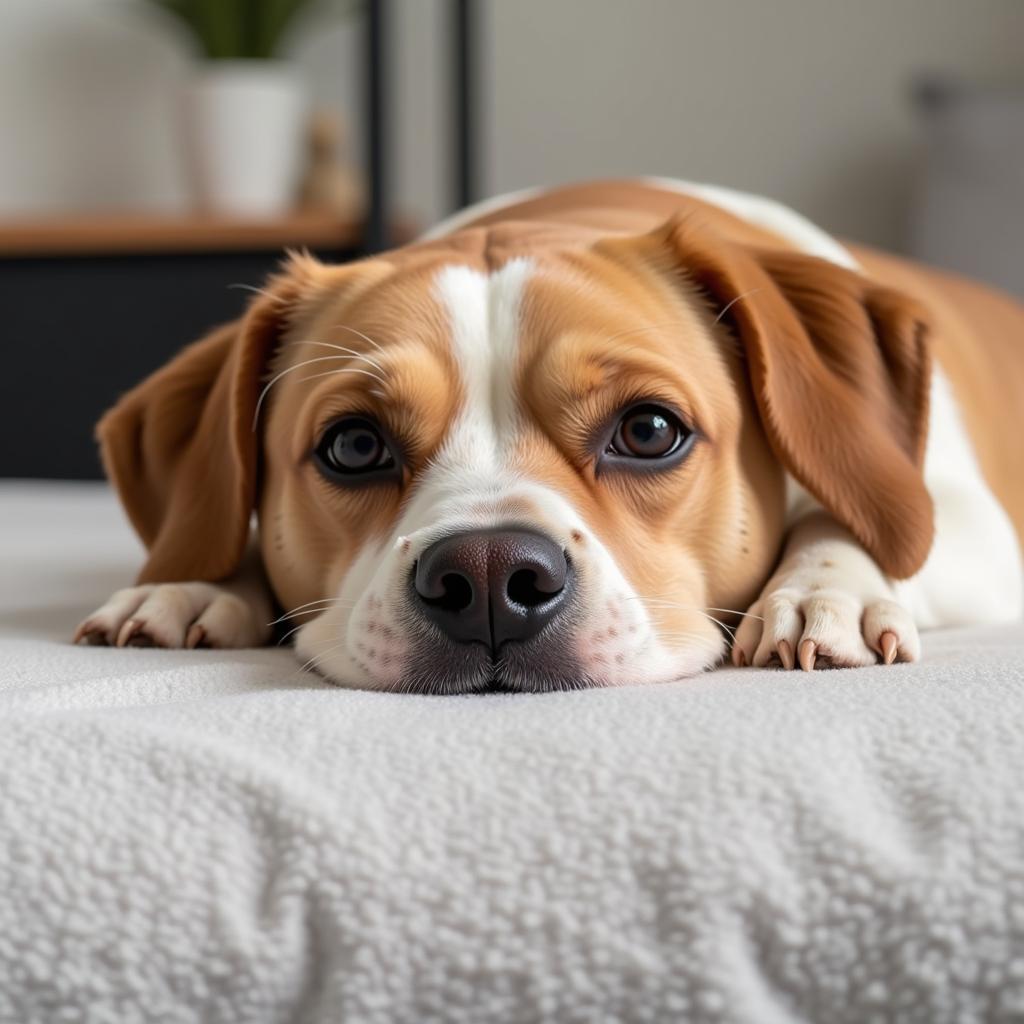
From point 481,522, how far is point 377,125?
10.2ft

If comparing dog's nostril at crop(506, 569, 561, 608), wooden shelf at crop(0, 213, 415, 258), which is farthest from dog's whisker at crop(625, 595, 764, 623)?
wooden shelf at crop(0, 213, 415, 258)

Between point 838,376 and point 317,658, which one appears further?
point 838,376

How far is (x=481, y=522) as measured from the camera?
134cm

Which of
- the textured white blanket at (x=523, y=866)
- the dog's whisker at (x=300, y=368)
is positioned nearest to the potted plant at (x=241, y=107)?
the dog's whisker at (x=300, y=368)

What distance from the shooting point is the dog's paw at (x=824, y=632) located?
1366 millimetres

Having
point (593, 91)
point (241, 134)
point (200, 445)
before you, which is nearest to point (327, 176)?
point (241, 134)

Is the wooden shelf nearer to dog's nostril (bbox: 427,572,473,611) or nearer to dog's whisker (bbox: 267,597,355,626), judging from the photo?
dog's whisker (bbox: 267,597,355,626)

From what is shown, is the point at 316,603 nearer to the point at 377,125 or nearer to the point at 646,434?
the point at 646,434

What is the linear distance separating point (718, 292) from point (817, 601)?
47 cm

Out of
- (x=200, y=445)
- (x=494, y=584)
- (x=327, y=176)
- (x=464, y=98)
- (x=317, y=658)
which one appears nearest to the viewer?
(x=494, y=584)

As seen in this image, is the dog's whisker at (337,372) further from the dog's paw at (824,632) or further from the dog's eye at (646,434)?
the dog's paw at (824,632)

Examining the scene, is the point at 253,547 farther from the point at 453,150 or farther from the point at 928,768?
the point at 453,150

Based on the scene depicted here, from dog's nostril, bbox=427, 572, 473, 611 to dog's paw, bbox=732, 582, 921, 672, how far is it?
31 centimetres

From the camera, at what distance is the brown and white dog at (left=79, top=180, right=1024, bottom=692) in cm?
136
